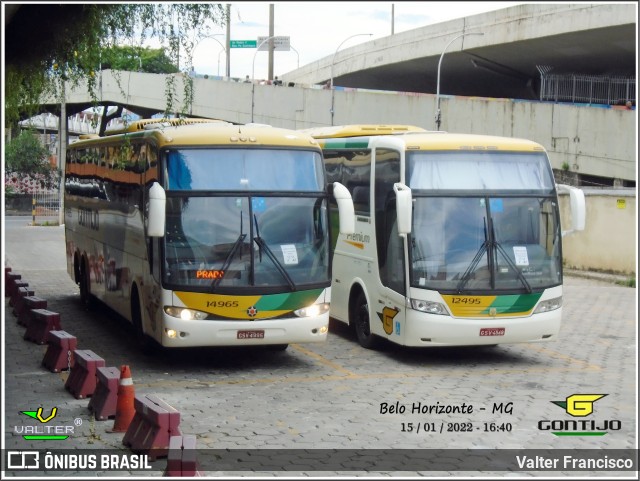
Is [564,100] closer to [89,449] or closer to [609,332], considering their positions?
[609,332]

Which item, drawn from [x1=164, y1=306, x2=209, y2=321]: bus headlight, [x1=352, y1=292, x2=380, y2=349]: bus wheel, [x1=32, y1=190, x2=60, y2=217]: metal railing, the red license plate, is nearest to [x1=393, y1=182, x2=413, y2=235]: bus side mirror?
the red license plate

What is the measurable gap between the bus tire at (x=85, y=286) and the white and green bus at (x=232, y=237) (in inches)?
220

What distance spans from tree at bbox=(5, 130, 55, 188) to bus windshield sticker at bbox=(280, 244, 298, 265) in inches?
1964

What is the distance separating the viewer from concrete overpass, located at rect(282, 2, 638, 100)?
150 feet

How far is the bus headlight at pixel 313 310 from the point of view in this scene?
46.7 ft

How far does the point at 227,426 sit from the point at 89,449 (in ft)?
5.04

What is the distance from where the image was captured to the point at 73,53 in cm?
1286

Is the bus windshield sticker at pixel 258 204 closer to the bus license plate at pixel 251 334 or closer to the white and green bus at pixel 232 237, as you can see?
the white and green bus at pixel 232 237

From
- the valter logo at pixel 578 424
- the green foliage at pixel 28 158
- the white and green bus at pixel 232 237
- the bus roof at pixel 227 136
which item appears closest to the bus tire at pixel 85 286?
the white and green bus at pixel 232 237

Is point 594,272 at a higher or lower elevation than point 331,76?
lower

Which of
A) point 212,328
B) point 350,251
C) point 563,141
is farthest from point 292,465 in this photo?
point 563,141

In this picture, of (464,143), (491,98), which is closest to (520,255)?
(464,143)

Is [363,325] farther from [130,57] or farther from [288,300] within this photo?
[130,57]

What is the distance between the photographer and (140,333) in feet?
50.7
